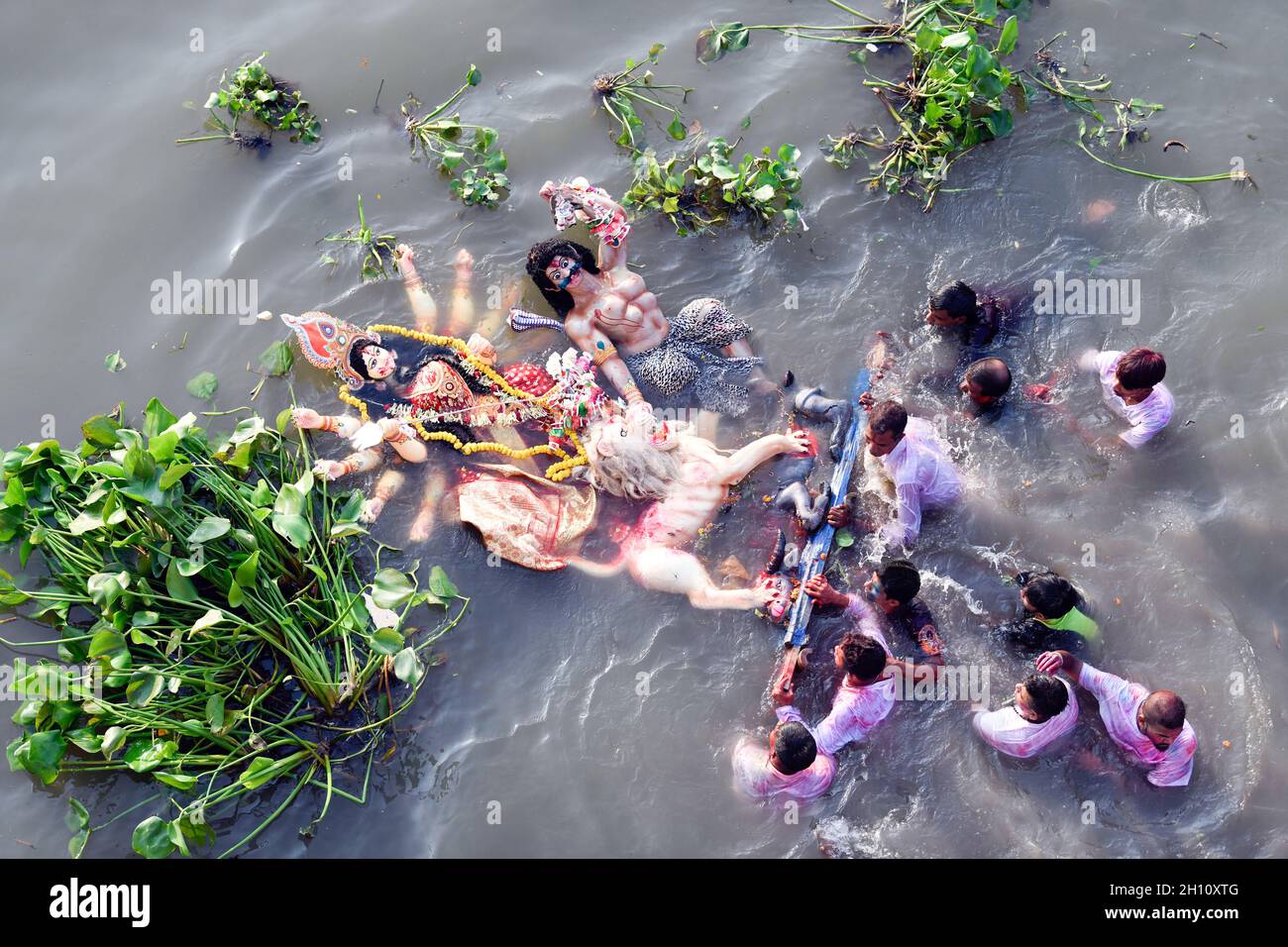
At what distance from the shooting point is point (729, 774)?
679 cm

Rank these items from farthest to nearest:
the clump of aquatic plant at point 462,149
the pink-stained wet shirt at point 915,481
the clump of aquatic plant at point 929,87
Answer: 1. the clump of aquatic plant at point 462,149
2. the clump of aquatic plant at point 929,87
3. the pink-stained wet shirt at point 915,481

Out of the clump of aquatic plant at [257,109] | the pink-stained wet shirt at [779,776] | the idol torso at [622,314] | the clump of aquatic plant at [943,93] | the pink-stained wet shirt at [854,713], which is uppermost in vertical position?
the clump of aquatic plant at [943,93]

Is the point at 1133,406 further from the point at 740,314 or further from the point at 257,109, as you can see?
the point at 257,109

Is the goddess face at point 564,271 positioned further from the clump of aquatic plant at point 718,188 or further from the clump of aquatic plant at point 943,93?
the clump of aquatic plant at point 943,93

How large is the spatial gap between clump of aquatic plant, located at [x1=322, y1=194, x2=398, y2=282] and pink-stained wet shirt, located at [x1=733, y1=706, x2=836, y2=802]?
5.32 meters

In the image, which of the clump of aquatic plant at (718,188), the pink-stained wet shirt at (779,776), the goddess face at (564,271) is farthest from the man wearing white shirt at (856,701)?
the clump of aquatic plant at (718,188)

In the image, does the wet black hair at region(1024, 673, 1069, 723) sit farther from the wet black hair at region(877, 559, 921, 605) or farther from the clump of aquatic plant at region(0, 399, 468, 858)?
the clump of aquatic plant at region(0, 399, 468, 858)

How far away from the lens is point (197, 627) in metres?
5.97

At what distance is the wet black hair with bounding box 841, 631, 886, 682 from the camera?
20.9 feet

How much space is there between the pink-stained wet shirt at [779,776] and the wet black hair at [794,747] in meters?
0.17

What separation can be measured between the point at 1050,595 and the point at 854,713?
5.30ft

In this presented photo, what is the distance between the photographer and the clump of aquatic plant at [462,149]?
8617mm

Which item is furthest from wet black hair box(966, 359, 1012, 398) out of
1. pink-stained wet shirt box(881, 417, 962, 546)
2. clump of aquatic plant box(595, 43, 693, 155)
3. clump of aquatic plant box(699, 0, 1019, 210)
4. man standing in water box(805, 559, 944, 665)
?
clump of aquatic plant box(595, 43, 693, 155)

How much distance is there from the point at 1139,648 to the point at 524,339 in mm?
5596
